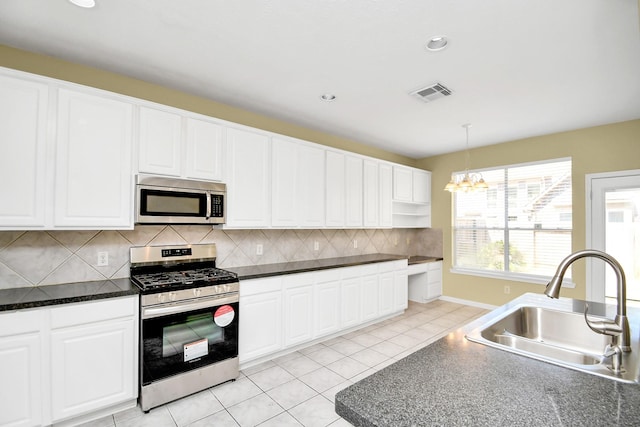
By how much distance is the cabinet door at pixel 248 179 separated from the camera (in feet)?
9.90

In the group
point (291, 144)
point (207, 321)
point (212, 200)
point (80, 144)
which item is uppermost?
point (291, 144)

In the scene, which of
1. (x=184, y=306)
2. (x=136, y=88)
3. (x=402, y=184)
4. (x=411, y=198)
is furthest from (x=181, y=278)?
(x=411, y=198)

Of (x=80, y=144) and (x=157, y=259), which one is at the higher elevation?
(x=80, y=144)

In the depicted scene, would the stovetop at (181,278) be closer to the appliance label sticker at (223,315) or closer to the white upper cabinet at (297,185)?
the appliance label sticker at (223,315)

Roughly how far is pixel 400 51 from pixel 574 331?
212cm

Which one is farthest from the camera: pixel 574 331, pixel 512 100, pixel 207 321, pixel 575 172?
pixel 575 172

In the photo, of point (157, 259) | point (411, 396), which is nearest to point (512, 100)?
point (411, 396)

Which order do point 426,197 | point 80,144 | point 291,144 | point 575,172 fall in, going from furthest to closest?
point 426,197 < point 575,172 < point 291,144 < point 80,144

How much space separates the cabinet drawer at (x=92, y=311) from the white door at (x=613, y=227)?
16.2ft

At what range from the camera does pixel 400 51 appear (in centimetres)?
230

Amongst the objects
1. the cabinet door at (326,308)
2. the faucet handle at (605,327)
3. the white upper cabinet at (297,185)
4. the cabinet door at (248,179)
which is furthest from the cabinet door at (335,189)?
the faucet handle at (605,327)

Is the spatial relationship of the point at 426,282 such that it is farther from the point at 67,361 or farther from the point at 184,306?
the point at 67,361

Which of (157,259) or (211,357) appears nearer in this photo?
(211,357)

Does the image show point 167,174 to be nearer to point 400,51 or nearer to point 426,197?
point 400,51
